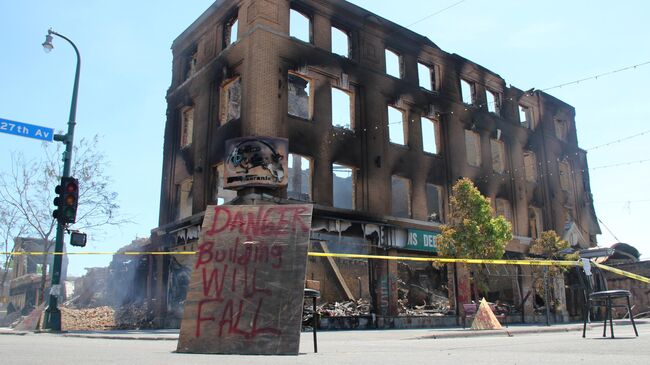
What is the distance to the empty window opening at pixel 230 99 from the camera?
2253cm

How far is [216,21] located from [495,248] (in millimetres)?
15487

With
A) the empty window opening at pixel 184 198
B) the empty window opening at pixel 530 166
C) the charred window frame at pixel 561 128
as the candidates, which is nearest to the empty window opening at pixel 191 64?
the empty window opening at pixel 184 198

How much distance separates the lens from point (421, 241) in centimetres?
2372

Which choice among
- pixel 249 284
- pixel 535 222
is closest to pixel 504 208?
pixel 535 222

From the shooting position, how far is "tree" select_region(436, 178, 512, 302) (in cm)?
1884

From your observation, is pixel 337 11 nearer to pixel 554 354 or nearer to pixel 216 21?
pixel 216 21

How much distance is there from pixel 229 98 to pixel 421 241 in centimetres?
1060

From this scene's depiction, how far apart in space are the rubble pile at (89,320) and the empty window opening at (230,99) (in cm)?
957

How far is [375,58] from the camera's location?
24562 millimetres

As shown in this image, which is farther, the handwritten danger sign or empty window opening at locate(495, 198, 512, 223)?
empty window opening at locate(495, 198, 512, 223)

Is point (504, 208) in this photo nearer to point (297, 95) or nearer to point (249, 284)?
point (297, 95)

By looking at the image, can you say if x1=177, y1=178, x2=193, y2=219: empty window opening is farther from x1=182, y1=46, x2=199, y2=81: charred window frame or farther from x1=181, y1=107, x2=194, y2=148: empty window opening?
x1=182, y1=46, x2=199, y2=81: charred window frame

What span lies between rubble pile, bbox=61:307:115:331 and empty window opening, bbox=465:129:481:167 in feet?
61.9

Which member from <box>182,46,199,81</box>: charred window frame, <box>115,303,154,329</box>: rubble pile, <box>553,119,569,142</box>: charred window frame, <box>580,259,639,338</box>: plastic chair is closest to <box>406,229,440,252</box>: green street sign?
<box>580,259,639,338</box>: plastic chair
